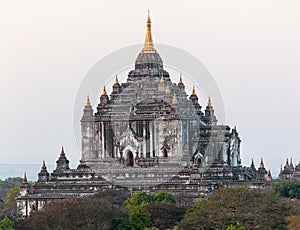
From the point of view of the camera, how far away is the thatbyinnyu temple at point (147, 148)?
88562 millimetres

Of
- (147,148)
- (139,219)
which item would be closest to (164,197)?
(147,148)

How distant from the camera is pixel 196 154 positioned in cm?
9244

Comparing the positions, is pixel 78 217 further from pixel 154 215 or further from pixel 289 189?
pixel 289 189

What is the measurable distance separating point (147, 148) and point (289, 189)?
9.73m

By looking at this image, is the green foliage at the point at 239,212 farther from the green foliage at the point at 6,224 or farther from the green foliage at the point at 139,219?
the green foliage at the point at 6,224

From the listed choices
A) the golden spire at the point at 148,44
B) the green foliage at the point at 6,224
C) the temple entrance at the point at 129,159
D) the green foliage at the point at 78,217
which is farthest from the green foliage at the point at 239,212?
the golden spire at the point at 148,44

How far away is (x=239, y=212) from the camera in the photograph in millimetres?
63750

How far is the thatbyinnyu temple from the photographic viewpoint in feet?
291

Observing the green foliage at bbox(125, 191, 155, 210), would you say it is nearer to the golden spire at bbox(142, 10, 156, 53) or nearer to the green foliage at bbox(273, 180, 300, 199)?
the green foliage at bbox(273, 180, 300, 199)

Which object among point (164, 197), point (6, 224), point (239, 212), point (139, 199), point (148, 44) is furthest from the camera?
point (148, 44)

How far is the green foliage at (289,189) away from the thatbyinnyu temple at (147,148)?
1100 mm

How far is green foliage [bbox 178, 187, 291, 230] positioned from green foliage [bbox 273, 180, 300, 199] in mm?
21372

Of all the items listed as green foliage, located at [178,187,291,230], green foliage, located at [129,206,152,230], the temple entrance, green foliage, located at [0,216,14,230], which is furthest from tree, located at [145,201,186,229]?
the temple entrance

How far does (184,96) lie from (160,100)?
8.26ft
